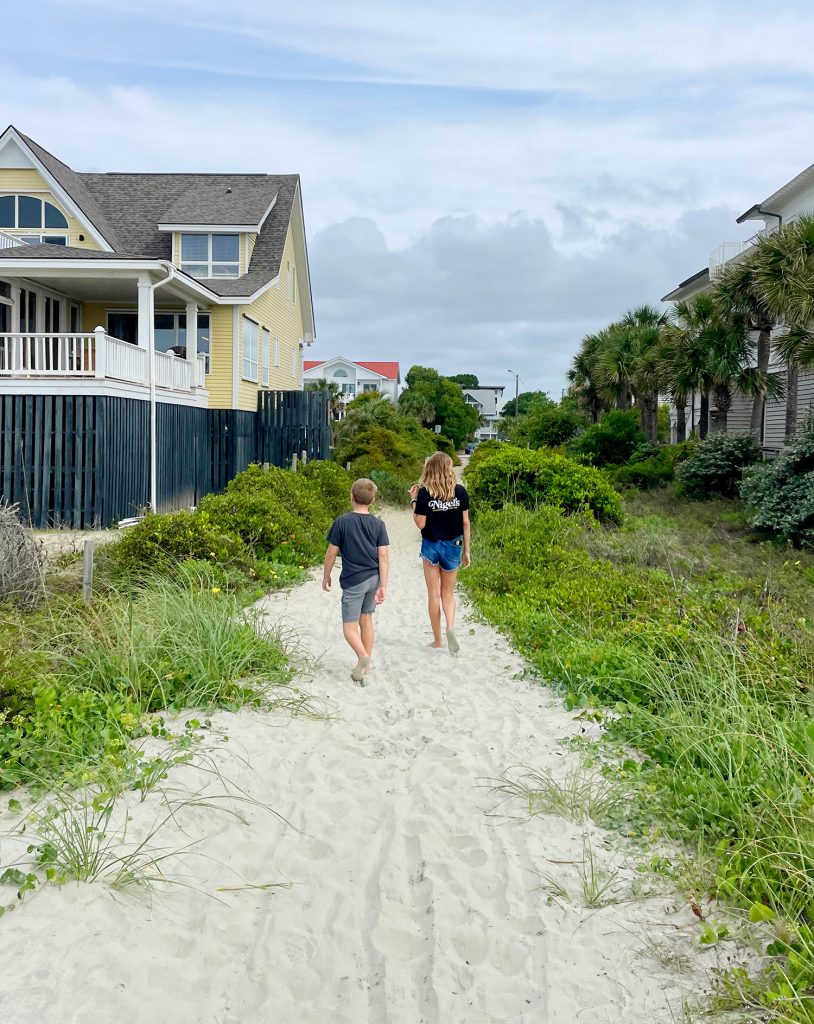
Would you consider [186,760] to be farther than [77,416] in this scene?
No

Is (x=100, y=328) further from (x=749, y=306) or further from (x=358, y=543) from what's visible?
(x=749, y=306)

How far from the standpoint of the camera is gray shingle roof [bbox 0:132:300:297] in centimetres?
2416

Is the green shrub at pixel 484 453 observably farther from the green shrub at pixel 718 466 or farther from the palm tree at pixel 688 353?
the palm tree at pixel 688 353

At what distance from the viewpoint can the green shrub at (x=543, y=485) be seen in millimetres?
→ 17375

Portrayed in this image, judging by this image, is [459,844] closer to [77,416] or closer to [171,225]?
[77,416]

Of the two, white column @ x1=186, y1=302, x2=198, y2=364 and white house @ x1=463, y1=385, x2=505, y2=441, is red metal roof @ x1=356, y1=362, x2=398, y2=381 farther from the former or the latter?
white column @ x1=186, y1=302, x2=198, y2=364

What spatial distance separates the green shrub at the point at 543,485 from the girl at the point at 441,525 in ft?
28.2

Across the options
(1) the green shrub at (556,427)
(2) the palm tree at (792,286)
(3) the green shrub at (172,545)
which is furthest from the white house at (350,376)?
(3) the green shrub at (172,545)

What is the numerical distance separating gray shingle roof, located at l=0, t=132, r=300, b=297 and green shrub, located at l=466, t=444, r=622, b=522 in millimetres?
8611

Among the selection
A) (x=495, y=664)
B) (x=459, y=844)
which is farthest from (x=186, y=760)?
(x=495, y=664)

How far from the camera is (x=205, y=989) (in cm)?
347

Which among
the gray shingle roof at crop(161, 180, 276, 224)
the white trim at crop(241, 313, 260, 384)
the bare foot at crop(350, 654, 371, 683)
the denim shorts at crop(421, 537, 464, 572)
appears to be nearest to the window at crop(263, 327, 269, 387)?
the white trim at crop(241, 313, 260, 384)

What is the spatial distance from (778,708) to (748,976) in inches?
109

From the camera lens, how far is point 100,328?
15.2m
